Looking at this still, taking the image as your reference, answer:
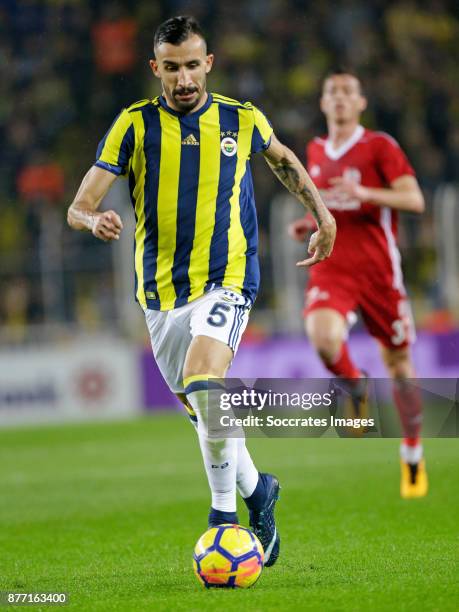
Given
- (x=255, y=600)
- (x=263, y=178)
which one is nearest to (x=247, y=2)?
(x=263, y=178)

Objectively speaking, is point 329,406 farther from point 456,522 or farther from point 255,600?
point 255,600

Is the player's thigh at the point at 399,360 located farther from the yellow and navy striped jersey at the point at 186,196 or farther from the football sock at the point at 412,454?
the yellow and navy striped jersey at the point at 186,196

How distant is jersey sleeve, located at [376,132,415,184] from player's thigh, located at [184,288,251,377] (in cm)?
294

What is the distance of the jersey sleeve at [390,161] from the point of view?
7.58 meters

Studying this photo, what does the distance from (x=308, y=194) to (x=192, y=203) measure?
51cm

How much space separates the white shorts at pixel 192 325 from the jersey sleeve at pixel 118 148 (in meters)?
0.62

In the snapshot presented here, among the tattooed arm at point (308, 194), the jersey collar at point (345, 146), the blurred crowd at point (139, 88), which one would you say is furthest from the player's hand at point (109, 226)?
the blurred crowd at point (139, 88)

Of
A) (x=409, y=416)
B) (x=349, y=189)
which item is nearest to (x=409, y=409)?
(x=409, y=416)

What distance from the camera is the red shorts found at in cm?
762

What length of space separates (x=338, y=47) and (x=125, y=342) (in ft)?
18.1

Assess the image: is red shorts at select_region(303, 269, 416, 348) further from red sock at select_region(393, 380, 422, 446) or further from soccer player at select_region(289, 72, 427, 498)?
red sock at select_region(393, 380, 422, 446)

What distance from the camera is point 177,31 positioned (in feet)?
15.6

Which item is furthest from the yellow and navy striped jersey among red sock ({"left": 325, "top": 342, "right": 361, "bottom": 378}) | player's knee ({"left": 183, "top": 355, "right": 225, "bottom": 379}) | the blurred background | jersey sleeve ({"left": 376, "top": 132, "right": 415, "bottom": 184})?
the blurred background

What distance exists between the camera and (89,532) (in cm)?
635
